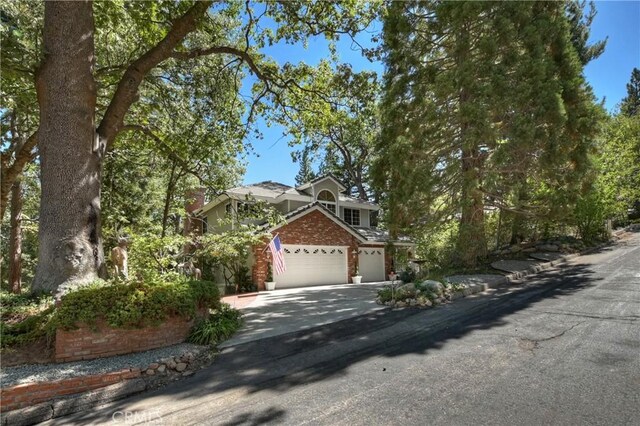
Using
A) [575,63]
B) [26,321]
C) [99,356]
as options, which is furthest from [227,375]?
[575,63]

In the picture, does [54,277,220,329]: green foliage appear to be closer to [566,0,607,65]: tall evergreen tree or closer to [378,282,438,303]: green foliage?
[378,282,438,303]: green foliage

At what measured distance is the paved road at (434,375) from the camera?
3398 millimetres

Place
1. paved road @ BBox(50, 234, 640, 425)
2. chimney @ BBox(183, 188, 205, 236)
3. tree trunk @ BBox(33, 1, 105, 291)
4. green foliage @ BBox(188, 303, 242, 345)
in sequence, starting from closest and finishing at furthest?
paved road @ BBox(50, 234, 640, 425), tree trunk @ BBox(33, 1, 105, 291), green foliage @ BBox(188, 303, 242, 345), chimney @ BBox(183, 188, 205, 236)

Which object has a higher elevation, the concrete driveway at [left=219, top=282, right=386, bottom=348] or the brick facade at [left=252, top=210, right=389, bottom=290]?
the brick facade at [left=252, top=210, right=389, bottom=290]

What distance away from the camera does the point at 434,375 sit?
423cm

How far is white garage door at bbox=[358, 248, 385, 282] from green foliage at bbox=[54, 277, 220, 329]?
13236 mm

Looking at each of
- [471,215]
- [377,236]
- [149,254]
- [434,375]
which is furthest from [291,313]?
[377,236]

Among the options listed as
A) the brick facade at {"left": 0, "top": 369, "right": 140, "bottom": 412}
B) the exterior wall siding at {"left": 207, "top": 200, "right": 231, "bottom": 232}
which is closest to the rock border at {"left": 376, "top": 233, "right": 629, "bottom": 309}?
the brick facade at {"left": 0, "top": 369, "right": 140, "bottom": 412}

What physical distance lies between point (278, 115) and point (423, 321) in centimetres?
775

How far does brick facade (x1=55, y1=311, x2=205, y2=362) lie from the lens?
5047 mm

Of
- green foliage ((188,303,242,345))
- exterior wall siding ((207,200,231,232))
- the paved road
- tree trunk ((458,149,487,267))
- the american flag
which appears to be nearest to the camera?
the paved road

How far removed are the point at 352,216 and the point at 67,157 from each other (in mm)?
16920

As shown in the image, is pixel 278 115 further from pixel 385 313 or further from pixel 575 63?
pixel 575 63

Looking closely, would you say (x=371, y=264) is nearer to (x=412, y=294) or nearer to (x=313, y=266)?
(x=313, y=266)
